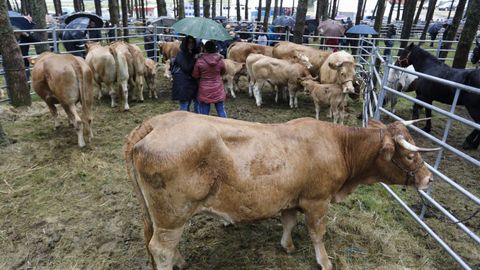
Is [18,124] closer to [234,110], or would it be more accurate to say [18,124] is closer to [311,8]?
[234,110]

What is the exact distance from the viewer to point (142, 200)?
2.96m

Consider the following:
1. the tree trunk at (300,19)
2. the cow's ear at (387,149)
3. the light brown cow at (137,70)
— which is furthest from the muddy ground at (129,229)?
the tree trunk at (300,19)

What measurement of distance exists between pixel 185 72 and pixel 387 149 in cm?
409

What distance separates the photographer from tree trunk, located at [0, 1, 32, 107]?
23.2 ft

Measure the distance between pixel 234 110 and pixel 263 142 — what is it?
19.8 ft

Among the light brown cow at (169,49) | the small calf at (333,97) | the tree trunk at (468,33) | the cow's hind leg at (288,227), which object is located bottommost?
the cow's hind leg at (288,227)

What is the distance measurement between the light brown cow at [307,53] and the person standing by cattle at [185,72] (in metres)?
5.62

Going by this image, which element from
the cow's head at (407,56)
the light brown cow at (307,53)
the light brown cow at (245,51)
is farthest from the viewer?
the light brown cow at (245,51)

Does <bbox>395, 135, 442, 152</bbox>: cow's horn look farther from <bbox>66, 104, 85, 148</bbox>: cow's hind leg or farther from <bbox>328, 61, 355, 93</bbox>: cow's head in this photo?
<bbox>66, 104, 85, 148</bbox>: cow's hind leg

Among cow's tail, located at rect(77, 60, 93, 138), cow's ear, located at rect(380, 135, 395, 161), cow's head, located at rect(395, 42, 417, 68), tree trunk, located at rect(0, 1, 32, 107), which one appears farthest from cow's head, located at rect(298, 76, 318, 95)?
tree trunk, located at rect(0, 1, 32, 107)

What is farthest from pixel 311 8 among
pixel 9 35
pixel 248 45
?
pixel 9 35

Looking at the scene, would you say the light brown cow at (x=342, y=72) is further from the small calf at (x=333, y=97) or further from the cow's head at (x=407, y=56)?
the cow's head at (x=407, y=56)

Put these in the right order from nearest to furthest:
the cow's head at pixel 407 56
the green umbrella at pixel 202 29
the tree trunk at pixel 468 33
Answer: the green umbrella at pixel 202 29, the tree trunk at pixel 468 33, the cow's head at pixel 407 56

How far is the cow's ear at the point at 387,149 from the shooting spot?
3.21 m
